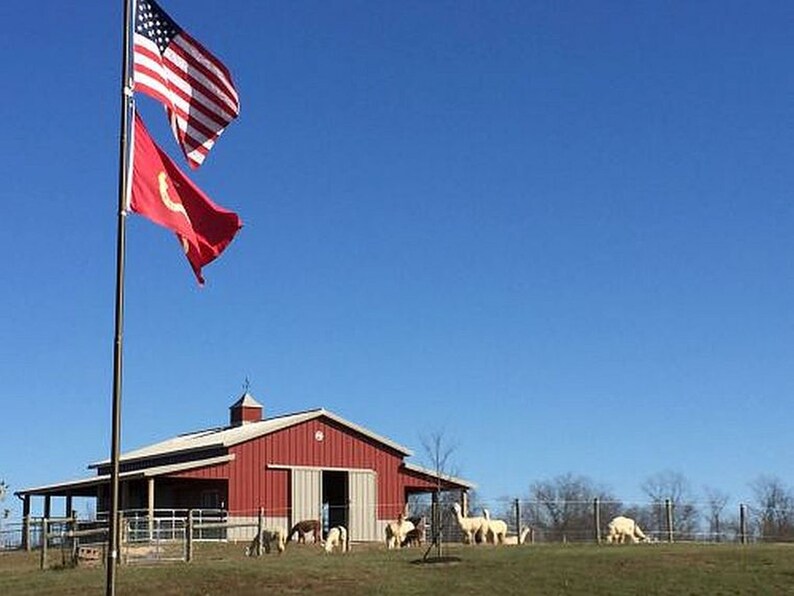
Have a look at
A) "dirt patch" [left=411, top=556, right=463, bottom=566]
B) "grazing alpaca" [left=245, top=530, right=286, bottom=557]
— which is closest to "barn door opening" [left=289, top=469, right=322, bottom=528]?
"grazing alpaca" [left=245, top=530, right=286, bottom=557]

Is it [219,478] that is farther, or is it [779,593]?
[219,478]

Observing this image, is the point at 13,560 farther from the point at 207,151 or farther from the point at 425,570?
the point at 207,151

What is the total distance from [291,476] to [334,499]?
16.0ft

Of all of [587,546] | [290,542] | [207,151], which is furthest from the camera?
[290,542]

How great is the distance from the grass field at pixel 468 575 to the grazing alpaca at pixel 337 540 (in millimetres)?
4853

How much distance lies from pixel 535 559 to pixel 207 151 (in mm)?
18999

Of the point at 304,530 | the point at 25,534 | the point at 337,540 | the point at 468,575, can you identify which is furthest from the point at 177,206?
the point at 25,534

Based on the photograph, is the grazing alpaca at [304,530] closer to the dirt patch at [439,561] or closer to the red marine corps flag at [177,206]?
the dirt patch at [439,561]

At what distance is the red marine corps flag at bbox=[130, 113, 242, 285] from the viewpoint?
15.4 m

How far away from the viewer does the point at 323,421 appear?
5266 cm

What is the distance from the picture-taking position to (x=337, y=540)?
41.1m

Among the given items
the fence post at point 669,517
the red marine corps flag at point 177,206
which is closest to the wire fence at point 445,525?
the fence post at point 669,517

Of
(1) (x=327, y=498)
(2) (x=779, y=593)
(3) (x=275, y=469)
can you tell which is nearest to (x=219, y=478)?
(3) (x=275, y=469)

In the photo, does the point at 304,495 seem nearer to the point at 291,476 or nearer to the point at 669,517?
the point at 291,476
